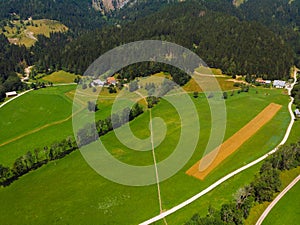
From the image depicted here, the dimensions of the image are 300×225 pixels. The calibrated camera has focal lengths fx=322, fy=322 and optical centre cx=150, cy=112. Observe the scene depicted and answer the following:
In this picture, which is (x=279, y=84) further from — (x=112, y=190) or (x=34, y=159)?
(x=34, y=159)

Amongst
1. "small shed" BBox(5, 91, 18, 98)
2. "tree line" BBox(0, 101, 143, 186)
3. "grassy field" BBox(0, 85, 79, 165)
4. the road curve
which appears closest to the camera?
the road curve

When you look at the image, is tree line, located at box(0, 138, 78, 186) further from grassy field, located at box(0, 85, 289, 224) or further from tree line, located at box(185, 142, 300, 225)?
tree line, located at box(185, 142, 300, 225)

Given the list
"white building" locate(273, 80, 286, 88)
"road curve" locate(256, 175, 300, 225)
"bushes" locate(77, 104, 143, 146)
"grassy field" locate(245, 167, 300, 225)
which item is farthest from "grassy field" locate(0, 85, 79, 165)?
"white building" locate(273, 80, 286, 88)

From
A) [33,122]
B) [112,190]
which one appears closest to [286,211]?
[112,190]

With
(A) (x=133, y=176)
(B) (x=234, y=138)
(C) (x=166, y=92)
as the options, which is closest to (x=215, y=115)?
(B) (x=234, y=138)

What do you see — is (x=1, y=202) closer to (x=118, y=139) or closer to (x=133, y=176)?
(x=133, y=176)

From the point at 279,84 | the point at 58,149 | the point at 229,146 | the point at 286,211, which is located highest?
the point at 58,149
